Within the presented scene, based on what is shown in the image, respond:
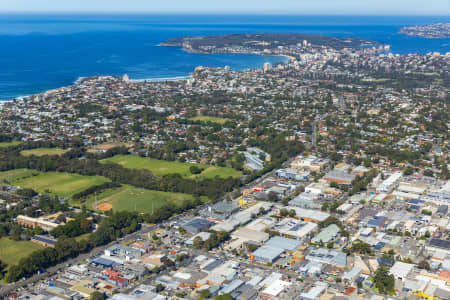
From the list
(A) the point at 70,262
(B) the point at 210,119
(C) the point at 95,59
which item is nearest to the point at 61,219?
(A) the point at 70,262

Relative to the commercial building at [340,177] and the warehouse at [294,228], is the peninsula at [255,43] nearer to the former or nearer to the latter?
the commercial building at [340,177]

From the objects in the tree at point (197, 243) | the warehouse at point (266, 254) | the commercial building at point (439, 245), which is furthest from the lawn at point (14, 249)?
the commercial building at point (439, 245)

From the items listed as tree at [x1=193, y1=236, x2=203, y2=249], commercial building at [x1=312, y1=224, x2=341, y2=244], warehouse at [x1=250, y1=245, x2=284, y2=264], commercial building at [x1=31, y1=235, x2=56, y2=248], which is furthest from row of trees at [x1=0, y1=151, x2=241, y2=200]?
commercial building at [x1=31, y1=235, x2=56, y2=248]

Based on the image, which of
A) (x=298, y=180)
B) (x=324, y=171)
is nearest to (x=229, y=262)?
(x=298, y=180)

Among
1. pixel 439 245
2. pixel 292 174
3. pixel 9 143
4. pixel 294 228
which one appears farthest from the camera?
pixel 9 143

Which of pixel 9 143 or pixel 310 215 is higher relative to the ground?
pixel 310 215

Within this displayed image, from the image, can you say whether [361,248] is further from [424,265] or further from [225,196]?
[225,196]

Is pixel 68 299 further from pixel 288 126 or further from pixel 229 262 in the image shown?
pixel 288 126
